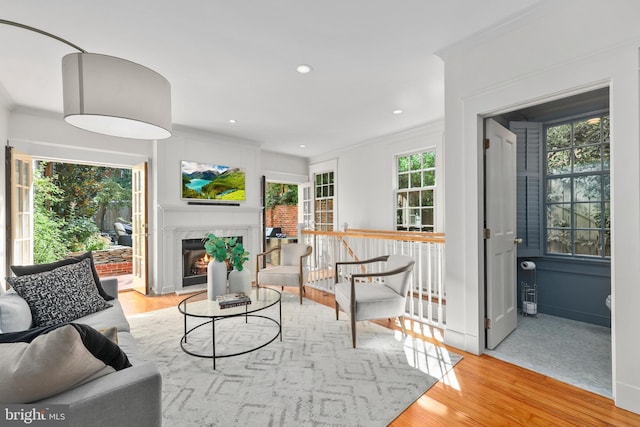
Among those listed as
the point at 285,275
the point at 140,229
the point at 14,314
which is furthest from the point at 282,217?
the point at 14,314

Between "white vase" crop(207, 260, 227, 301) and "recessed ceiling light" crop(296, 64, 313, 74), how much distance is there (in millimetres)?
2042

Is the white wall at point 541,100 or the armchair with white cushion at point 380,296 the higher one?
the white wall at point 541,100

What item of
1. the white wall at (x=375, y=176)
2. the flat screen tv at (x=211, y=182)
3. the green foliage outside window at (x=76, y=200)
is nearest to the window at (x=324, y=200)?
the white wall at (x=375, y=176)

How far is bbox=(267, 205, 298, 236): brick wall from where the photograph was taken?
9547mm

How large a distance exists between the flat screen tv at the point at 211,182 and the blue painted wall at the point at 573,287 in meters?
4.52

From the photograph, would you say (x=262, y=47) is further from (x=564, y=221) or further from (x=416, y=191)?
(x=564, y=221)

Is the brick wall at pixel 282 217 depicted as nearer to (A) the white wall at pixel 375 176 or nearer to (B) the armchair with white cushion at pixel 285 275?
(A) the white wall at pixel 375 176

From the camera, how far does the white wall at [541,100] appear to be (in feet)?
5.58

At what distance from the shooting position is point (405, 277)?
276 centimetres

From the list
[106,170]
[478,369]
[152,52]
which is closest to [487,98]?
[478,369]

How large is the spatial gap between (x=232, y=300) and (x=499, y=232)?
2467mm

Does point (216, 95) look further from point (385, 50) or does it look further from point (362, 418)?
point (362, 418)

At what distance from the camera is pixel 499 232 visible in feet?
8.52

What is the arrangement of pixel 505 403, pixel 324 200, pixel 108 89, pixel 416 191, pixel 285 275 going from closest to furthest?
pixel 108 89, pixel 505 403, pixel 285 275, pixel 416 191, pixel 324 200
